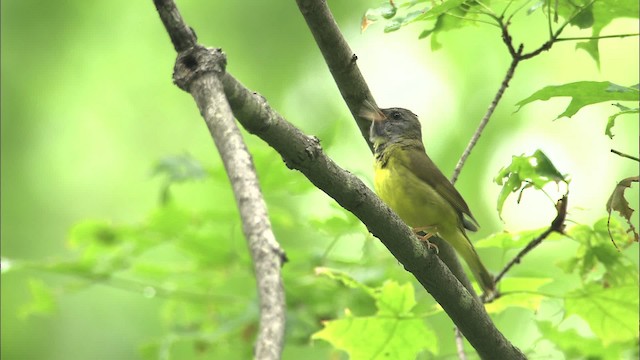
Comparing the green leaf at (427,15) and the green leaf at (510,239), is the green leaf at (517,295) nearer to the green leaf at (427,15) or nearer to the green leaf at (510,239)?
the green leaf at (510,239)

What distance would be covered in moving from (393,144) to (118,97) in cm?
592

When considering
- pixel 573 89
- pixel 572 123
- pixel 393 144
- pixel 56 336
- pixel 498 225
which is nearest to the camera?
pixel 573 89

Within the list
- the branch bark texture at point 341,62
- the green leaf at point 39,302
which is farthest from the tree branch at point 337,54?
the green leaf at point 39,302

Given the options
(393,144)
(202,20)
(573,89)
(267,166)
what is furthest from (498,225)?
(573,89)

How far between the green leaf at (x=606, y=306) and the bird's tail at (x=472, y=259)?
45 centimetres

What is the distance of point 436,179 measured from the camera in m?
4.69

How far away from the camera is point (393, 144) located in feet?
16.5

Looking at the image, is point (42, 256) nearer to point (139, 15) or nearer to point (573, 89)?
point (139, 15)

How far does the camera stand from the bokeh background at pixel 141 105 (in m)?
9.63

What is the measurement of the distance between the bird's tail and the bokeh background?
4.64 meters

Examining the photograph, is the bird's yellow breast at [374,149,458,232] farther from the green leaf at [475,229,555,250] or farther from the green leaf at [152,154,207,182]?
the green leaf at [152,154,207,182]

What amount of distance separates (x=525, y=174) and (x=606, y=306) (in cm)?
96

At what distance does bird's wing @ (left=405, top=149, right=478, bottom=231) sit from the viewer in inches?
181

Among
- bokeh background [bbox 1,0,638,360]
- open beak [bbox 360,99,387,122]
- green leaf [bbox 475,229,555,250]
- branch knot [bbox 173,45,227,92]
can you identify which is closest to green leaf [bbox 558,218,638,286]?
green leaf [bbox 475,229,555,250]
